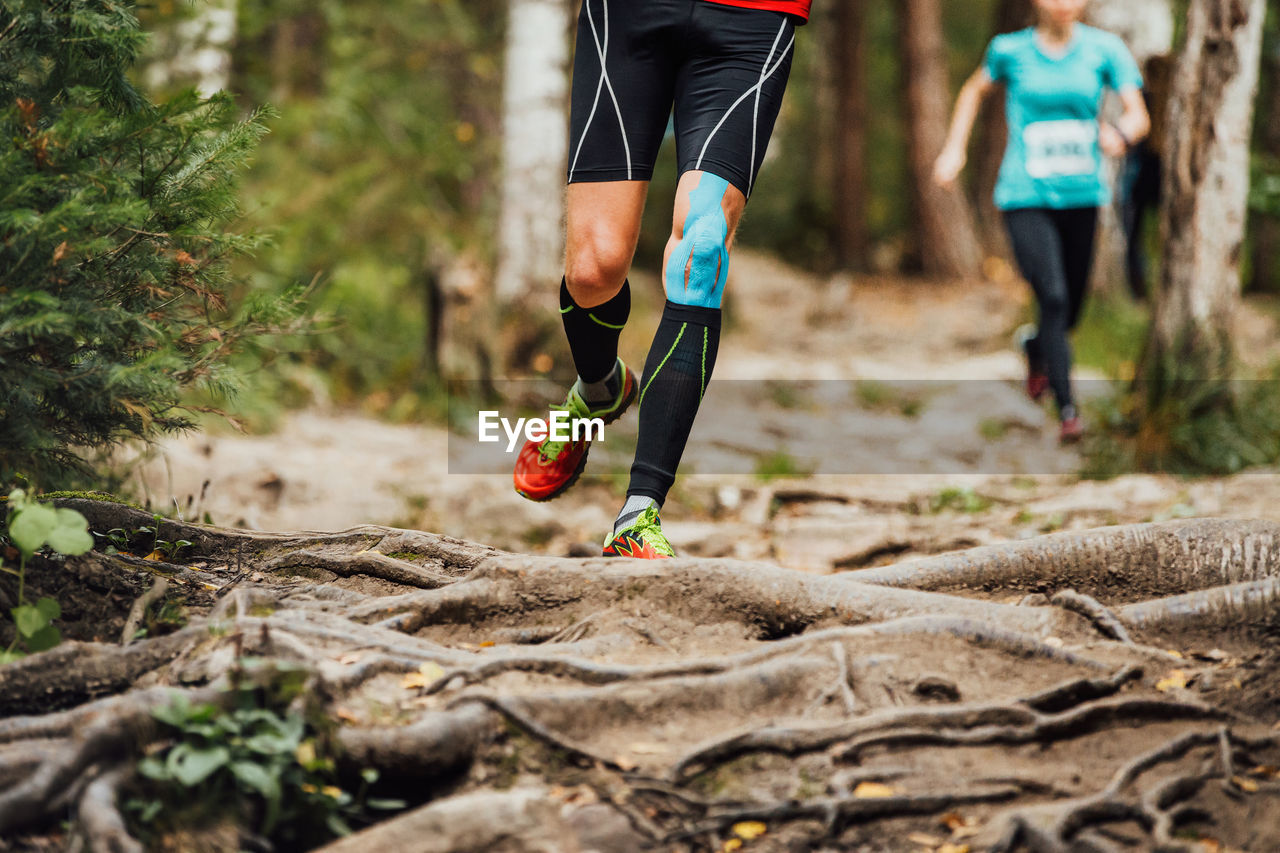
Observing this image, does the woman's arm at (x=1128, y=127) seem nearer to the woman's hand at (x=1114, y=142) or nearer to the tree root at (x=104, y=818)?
the woman's hand at (x=1114, y=142)

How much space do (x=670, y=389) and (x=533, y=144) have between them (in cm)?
612

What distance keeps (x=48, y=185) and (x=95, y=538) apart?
977 mm

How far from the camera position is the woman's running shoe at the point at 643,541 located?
3.10 meters

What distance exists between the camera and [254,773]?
1.90 meters

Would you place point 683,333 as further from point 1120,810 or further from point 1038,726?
point 1120,810

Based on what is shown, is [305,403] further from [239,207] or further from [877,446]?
[239,207]

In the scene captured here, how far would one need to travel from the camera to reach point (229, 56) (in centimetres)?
922

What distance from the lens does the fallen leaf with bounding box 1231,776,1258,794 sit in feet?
6.80

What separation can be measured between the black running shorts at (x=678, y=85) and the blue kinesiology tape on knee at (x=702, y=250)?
0.23 ft

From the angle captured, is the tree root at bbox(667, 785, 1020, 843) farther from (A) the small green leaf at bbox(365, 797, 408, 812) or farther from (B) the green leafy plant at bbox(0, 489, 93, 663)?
(B) the green leafy plant at bbox(0, 489, 93, 663)

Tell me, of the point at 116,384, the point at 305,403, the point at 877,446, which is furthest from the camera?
the point at 305,403

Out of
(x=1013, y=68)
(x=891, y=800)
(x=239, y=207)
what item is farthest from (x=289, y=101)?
(x=891, y=800)

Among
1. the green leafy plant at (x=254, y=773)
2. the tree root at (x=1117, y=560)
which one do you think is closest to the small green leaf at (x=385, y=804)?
the green leafy plant at (x=254, y=773)

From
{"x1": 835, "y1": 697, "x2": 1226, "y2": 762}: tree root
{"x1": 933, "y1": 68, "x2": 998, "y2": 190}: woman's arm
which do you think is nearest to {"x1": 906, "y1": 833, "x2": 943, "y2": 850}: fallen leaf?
{"x1": 835, "y1": 697, "x2": 1226, "y2": 762}: tree root
